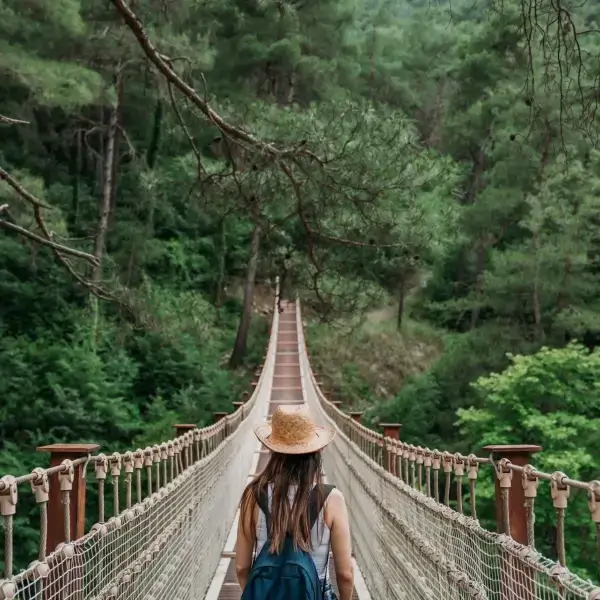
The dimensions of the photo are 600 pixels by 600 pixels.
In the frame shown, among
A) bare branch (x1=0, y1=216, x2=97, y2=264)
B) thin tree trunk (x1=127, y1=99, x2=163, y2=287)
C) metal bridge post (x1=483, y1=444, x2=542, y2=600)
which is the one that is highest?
thin tree trunk (x1=127, y1=99, x2=163, y2=287)

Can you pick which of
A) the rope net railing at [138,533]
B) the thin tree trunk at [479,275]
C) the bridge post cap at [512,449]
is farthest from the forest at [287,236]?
the rope net railing at [138,533]

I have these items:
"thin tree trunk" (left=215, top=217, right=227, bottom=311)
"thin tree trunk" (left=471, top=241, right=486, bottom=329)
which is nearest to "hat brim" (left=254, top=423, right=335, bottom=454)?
"thin tree trunk" (left=471, top=241, right=486, bottom=329)

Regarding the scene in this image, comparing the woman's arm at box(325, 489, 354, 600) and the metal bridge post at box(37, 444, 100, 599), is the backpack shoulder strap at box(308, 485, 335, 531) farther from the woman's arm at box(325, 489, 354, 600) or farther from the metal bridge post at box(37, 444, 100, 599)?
the metal bridge post at box(37, 444, 100, 599)

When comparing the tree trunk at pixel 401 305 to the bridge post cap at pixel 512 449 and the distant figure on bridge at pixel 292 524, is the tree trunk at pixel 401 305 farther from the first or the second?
the distant figure on bridge at pixel 292 524

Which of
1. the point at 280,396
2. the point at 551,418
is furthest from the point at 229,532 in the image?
the point at 280,396

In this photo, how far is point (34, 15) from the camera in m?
9.35

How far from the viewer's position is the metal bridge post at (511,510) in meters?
1.61

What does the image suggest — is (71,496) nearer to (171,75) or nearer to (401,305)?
(171,75)

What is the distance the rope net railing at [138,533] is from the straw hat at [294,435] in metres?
0.41

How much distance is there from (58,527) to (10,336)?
9998 millimetres

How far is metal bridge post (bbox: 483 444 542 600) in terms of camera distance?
161cm

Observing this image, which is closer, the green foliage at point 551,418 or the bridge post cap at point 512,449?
the bridge post cap at point 512,449

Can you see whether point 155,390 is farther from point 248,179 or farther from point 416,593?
point 416,593

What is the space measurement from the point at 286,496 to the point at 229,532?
2981 millimetres
